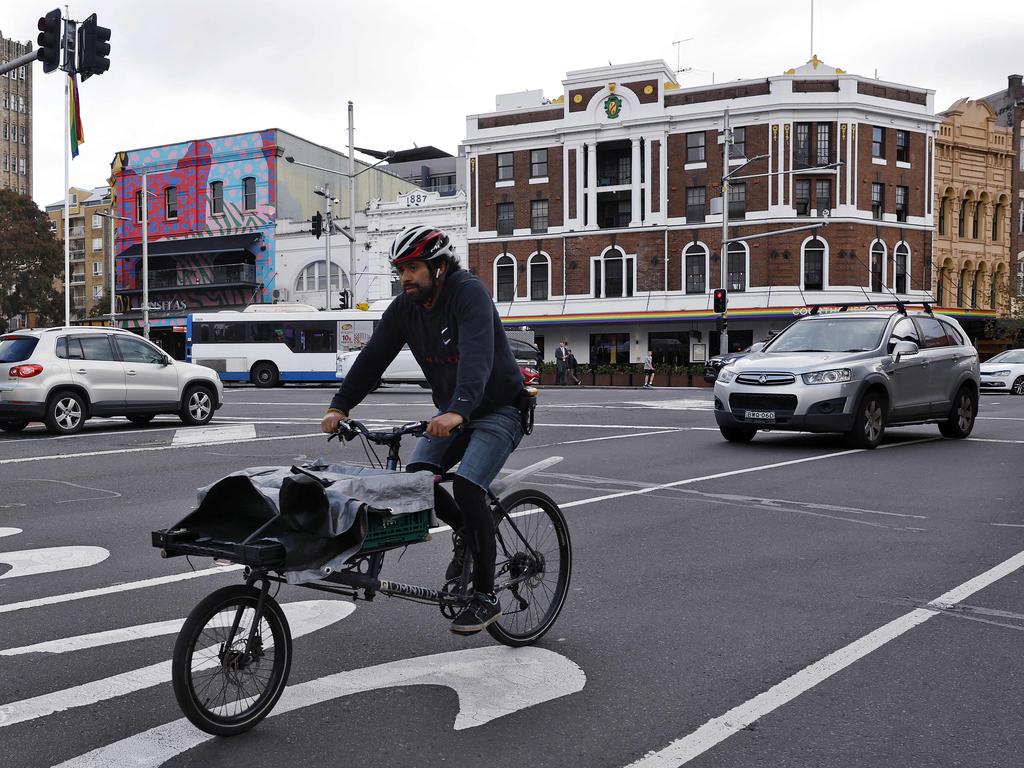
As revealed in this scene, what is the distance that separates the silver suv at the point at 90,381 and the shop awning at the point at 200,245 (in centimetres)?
3827

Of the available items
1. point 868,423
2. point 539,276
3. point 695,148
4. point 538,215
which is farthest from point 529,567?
point 538,215

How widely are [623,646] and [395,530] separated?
1.52 meters

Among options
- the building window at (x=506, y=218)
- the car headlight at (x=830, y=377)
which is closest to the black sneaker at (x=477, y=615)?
the car headlight at (x=830, y=377)

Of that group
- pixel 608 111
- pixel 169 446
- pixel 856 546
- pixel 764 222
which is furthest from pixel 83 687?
pixel 608 111

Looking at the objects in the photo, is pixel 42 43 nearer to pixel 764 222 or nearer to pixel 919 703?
pixel 919 703

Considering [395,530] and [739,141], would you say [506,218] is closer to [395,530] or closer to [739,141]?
[739,141]

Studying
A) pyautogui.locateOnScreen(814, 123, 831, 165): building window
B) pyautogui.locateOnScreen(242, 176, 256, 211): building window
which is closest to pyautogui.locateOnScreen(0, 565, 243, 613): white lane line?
pyautogui.locateOnScreen(814, 123, 831, 165): building window

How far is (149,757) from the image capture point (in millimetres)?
3383

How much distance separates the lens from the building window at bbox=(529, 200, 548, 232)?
50344mm

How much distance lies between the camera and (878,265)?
46656 mm

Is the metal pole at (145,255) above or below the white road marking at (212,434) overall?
above

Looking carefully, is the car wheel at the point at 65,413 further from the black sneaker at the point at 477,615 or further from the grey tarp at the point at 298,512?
the grey tarp at the point at 298,512

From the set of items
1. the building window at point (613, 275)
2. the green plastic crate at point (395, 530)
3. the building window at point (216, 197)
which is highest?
the building window at point (216, 197)

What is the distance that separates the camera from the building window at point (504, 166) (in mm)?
50844
